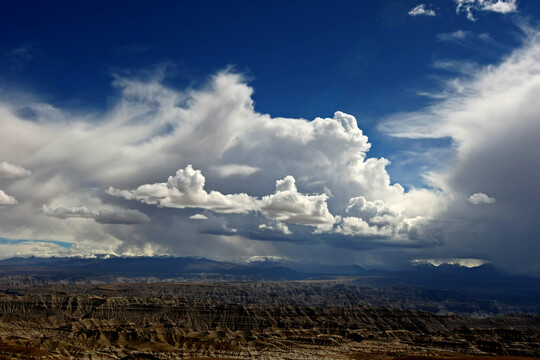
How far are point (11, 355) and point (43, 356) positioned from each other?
13.2m

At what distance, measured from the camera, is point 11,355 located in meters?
181

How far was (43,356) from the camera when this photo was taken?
191250 millimetres
